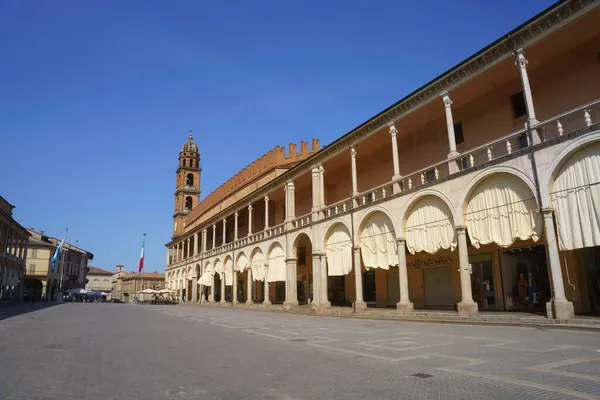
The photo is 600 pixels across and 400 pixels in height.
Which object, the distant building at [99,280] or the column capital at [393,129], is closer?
the column capital at [393,129]

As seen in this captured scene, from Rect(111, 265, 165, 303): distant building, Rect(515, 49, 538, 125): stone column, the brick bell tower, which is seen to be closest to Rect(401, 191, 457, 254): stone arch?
Rect(515, 49, 538, 125): stone column

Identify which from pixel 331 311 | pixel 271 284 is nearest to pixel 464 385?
pixel 331 311

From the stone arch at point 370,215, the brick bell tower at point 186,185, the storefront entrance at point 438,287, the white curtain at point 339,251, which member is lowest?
the storefront entrance at point 438,287

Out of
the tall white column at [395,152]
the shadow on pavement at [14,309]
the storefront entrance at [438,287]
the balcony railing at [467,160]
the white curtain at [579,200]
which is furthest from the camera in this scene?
the shadow on pavement at [14,309]

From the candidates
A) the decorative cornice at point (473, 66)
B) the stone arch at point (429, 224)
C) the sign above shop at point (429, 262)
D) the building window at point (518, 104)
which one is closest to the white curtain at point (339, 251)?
the sign above shop at point (429, 262)

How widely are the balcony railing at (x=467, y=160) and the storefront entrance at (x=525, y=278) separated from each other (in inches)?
181

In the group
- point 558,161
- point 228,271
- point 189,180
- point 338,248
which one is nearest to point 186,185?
point 189,180

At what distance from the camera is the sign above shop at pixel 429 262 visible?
21752mm

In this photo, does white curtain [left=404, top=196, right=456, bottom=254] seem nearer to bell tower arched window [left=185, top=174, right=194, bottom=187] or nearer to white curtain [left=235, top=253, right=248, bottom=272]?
white curtain [left=235, top=253, right=248, bottom=272]

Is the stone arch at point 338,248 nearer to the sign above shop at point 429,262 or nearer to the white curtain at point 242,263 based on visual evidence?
the sign above shop at point 429,262

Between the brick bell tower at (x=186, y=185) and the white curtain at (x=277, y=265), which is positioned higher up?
the brick bell tower at (x=186, y=185)

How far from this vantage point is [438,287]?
2230cm

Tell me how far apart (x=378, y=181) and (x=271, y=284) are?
19060 millimetres

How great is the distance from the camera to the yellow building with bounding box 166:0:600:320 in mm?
13758
